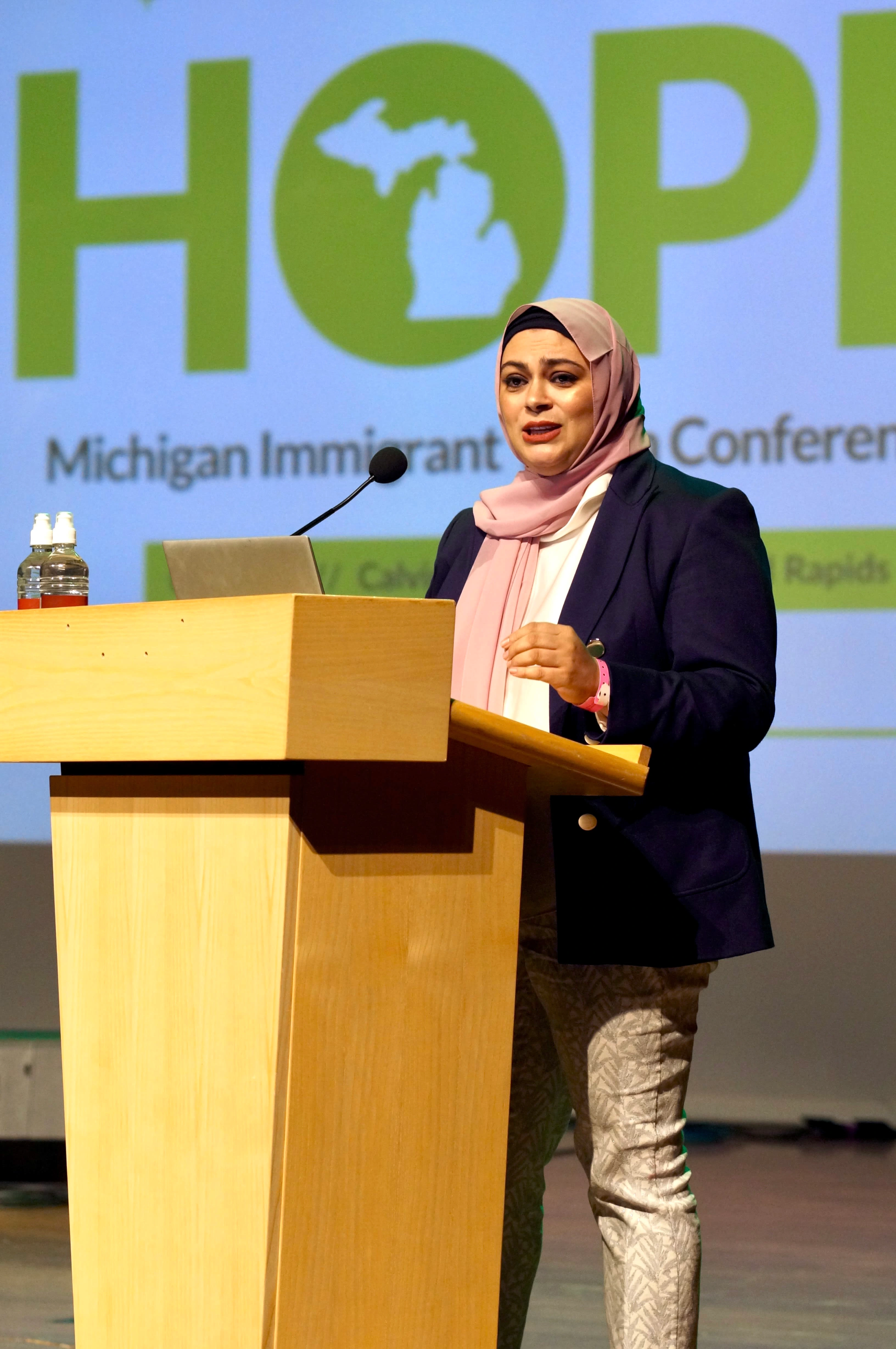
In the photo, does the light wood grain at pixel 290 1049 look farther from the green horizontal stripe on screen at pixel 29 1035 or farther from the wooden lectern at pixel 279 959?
the green horizontal stripe on screen at pixel 29 1035

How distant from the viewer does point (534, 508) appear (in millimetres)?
1847

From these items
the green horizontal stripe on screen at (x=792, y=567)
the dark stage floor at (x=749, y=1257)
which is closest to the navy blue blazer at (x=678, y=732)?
the dark stage floor at (x=749, y=1257)

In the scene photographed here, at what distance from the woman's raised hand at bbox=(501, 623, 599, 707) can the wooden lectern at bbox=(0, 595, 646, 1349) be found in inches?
3.8

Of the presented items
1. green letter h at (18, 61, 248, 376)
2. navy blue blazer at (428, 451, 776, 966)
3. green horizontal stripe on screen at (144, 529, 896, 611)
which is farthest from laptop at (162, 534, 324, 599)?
green letter h at (18, 61, 248, 376)

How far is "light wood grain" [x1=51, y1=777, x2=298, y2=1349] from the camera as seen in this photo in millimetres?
1196

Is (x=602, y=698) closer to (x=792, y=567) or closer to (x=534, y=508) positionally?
(x=534, y=508)

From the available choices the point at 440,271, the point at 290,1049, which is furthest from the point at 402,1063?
the point at 440,271

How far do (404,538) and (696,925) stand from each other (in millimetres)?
2444

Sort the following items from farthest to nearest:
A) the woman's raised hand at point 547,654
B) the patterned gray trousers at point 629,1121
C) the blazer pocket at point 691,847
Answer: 1. the blazer pocket at point 691,847
2. the patterned gray trousers at point 629,1121
3. the woman's raised hand at point 547,654

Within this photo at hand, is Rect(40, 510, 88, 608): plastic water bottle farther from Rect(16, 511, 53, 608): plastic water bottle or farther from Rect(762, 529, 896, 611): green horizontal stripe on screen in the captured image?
Rect(762, 529, 896, 611): green horizontal stripe on screen

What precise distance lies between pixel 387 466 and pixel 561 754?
451mm

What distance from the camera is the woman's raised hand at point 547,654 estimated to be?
142 centimetres

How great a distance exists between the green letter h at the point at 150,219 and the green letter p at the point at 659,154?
906 millimetres

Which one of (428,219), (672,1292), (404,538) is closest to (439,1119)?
(672,1292)
